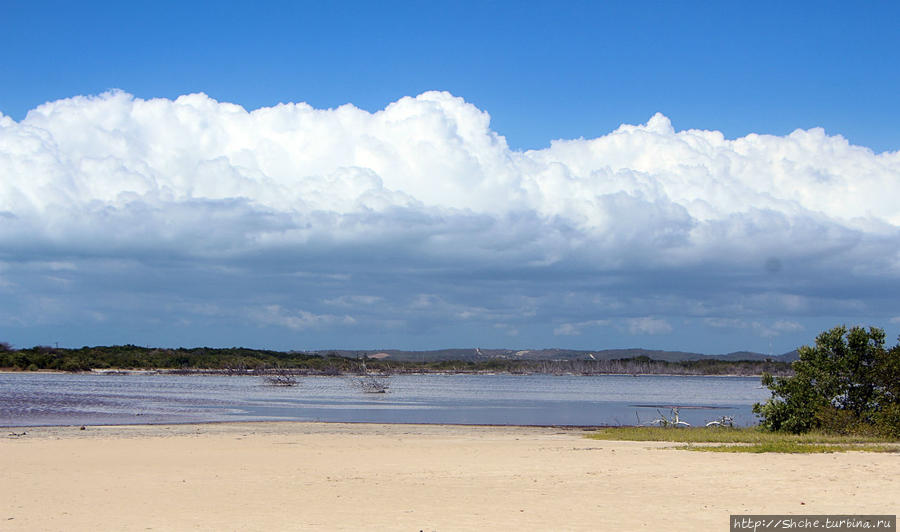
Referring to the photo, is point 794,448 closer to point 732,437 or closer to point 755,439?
point 755,439

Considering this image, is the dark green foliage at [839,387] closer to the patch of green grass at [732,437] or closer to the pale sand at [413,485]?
the patch of green grass at [732,437]

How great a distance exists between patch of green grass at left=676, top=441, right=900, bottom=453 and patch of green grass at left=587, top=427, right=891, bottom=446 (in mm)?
266

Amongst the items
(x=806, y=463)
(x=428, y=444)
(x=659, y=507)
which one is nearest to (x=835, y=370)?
(x=806, y=463)

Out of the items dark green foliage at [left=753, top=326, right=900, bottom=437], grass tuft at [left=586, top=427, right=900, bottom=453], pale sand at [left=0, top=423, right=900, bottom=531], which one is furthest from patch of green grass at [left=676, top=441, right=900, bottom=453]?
dark green foliage at [left=753, top=326, right=900, bottom=437]

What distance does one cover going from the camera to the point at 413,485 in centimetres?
1780

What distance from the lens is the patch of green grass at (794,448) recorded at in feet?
78.1

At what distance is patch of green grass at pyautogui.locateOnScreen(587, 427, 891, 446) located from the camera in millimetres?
27031

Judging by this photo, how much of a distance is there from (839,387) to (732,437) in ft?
17.1

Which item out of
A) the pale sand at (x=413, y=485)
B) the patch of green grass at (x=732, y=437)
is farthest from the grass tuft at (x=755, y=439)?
the pale sand at (x=413, y=485)

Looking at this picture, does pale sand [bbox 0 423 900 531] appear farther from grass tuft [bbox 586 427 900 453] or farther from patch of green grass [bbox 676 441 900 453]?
grass tuft [bbox 586 427 900 453]

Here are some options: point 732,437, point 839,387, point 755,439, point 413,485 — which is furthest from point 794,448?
point 413,485

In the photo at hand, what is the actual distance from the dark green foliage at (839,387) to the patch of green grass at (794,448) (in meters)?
3.89

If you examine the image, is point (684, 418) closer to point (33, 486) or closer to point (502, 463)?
point (502, 463)

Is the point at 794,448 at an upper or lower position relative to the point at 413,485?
upper
